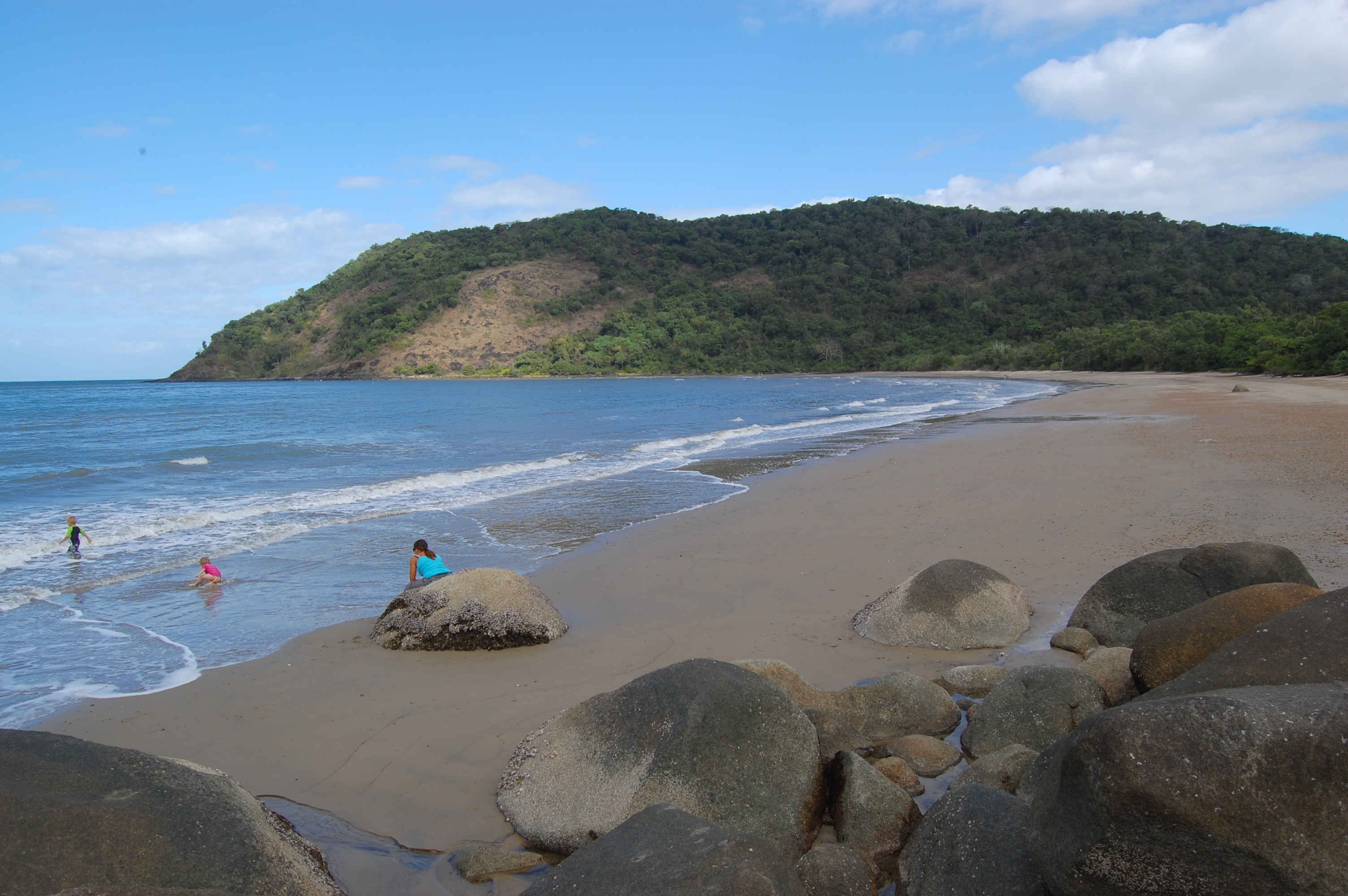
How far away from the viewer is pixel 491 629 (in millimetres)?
7523

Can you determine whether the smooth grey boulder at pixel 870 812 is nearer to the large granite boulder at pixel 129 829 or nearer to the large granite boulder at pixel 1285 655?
the large granite boulder at pixel 1285 655

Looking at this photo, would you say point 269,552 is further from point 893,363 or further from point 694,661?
point 893,363

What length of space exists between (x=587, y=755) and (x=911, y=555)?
684 cm

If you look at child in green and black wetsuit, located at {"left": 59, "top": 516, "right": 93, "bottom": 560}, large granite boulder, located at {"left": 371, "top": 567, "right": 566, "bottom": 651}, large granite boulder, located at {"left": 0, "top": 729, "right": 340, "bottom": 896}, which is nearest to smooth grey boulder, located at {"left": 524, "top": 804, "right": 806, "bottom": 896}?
large granite boulder, located at {"left": 0, "top": 729, "right": 340, "bottom": 896}

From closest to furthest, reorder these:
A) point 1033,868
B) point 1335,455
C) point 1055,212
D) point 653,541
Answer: point 1033,868, point 653,541, point 1335,455, point 1055,212

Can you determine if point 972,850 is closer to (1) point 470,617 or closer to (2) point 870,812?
(2) point 870,812

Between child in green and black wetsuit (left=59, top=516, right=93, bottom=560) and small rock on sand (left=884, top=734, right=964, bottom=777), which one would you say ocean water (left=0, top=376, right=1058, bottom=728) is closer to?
child in green and black wetsuit (left=59, top=516, right=93, bottom=560)

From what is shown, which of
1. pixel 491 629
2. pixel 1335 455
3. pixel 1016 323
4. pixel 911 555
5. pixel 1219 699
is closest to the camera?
pixel 1219 699

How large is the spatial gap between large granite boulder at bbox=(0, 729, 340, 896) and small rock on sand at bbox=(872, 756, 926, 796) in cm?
310

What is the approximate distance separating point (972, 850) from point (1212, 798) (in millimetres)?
→ 1177

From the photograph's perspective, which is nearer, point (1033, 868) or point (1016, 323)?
A: point (1033, 868)

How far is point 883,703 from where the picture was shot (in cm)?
544

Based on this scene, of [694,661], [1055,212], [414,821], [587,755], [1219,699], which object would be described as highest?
[1055,212]

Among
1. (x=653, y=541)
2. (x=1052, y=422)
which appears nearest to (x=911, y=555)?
(x=653, y=541)
